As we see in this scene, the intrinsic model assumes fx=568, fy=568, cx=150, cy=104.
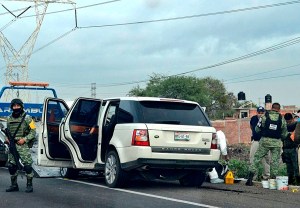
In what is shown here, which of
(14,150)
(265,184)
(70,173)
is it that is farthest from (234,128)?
(14,150)

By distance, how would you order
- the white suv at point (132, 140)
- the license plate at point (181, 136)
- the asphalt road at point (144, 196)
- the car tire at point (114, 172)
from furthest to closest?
1. the car tire at point (114, 172)
2. the license plate at point (181, 136)
3. the white suv at point (132, 140)
4. the asphalt road at point (144, 196)

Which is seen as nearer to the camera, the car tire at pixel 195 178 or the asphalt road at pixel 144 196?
the asphalt road at pixel 144 196

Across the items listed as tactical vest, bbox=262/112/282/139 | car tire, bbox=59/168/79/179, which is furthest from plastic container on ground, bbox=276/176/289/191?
car tire, bbox=59/168/79/179

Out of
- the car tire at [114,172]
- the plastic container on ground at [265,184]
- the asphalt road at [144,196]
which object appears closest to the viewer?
the asphalt road at [144,196]

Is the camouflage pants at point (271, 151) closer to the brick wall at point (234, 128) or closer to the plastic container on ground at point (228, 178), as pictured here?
the plastic container on ground at point (228, 178)

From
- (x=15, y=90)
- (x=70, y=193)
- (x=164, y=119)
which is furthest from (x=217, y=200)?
(x=15, y=90)

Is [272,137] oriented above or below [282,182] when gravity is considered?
above

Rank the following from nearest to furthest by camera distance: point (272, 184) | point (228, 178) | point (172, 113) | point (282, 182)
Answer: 1. point (172, 113)
2. point (282, 182)
3. point (272, 184)
4. point (228, 178)

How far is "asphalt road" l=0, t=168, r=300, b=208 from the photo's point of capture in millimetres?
8906

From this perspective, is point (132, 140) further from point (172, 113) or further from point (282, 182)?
point (282, 182)

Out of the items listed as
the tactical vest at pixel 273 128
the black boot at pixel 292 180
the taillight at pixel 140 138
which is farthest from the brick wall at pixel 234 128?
the taillight at pixel 140 138

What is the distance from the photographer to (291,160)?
12055mm

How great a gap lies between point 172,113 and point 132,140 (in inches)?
41.0

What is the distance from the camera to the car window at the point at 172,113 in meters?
10.6
